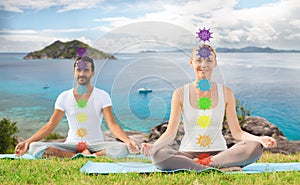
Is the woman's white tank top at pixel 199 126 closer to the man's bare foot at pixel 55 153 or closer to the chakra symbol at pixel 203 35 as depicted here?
the chakra symbol at pixel 203 35

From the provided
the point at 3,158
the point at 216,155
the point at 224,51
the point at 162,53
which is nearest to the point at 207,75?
the point at 162,53

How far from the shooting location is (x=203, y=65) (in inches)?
113

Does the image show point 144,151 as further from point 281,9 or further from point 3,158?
point 281,9

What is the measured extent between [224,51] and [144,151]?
3.81m

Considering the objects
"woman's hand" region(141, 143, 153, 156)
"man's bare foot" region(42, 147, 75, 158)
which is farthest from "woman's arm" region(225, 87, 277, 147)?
"man's bare foot" region(42, 147, 75, 158)

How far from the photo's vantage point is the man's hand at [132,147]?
2.96m

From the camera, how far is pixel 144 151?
114 inches

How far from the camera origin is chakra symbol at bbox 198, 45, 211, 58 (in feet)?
9.38

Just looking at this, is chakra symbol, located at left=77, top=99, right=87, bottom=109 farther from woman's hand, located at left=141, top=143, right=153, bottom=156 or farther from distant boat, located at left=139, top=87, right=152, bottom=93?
distant boat, located at left=139, top=87, right=152, bottom=93

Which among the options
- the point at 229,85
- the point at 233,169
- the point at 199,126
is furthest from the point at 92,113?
the point at 229,85

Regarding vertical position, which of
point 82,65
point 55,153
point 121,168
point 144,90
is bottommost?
point 55,153

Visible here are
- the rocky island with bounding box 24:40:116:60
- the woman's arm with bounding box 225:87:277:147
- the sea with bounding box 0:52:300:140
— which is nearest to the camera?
the woman's arm with bounding box 225:87:277:147

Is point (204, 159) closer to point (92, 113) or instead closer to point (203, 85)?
point (203, 85)

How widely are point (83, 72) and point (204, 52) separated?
79cm
